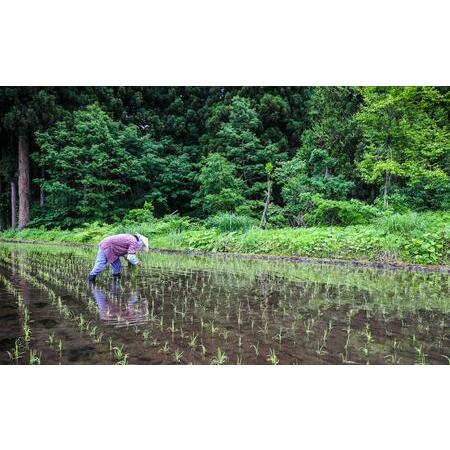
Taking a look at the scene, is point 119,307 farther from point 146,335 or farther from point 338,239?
point 338,239

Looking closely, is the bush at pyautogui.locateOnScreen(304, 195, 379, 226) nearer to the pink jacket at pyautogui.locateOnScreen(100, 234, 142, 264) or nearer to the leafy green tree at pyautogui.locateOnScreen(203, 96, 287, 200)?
the leafy green tree at pyautogui.locateOnScreen(203, 96, 287, 200)

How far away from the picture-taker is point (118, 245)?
7586 millimetres

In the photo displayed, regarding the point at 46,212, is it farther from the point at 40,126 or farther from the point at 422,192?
the point at 422,192

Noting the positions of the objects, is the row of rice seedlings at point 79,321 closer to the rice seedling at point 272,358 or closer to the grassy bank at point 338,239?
the rice seedling at point 272,358

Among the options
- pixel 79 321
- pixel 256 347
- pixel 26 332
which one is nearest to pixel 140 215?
pixel 79 321

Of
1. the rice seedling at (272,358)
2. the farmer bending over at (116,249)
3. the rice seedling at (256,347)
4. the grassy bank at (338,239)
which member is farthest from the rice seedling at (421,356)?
the grassy bank at (338,239)

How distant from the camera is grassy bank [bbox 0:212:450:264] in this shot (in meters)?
10.0

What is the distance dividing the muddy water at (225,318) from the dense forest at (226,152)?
6.72m

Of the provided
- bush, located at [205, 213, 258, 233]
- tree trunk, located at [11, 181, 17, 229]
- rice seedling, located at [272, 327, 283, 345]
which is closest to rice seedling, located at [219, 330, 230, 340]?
rice seedling, located at [272, 327, 283, 345]

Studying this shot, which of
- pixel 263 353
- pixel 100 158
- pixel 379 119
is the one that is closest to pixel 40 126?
pixel 100 158

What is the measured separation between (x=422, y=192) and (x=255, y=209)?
6516 millimetres

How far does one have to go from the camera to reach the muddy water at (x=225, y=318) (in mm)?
3975

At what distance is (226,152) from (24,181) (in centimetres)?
1027

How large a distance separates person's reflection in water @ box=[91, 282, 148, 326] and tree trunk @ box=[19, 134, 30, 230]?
16.1 m
